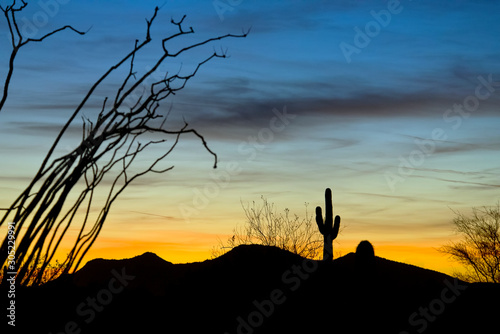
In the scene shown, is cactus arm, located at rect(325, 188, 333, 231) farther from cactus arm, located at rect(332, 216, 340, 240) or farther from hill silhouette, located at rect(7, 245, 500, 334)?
hill silhouette, located at rect(7, 245, 500, 334)

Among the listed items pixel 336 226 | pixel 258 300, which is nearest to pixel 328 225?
pixel 336 226

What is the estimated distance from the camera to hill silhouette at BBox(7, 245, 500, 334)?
5.46 metres

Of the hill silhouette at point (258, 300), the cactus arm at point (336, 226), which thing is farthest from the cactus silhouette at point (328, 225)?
the hill silhouette at point (258, 300)

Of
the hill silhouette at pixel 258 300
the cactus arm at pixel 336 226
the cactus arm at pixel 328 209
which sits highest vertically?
the cactus arm at pixel 328 209

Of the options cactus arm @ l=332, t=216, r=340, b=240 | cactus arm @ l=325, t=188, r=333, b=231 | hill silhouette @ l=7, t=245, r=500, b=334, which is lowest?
hill silhouette @ l=7, t=245, r=500, b=334

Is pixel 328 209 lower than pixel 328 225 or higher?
higher

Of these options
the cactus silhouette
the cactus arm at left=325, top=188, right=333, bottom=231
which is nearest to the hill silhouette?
the cactus silhouette

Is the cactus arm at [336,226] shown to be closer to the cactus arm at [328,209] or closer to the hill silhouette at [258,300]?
the cactus arm at [328,209]

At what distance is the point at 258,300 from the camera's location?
8969 mm

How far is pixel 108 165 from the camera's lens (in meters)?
2.35

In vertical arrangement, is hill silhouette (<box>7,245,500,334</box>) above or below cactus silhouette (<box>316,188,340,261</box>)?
below

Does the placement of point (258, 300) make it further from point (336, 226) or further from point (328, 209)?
point (336, 226)

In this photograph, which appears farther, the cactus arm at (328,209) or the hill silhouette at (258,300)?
the cactus arm at (328,209)

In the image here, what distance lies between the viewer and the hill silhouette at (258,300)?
5.46 metres
